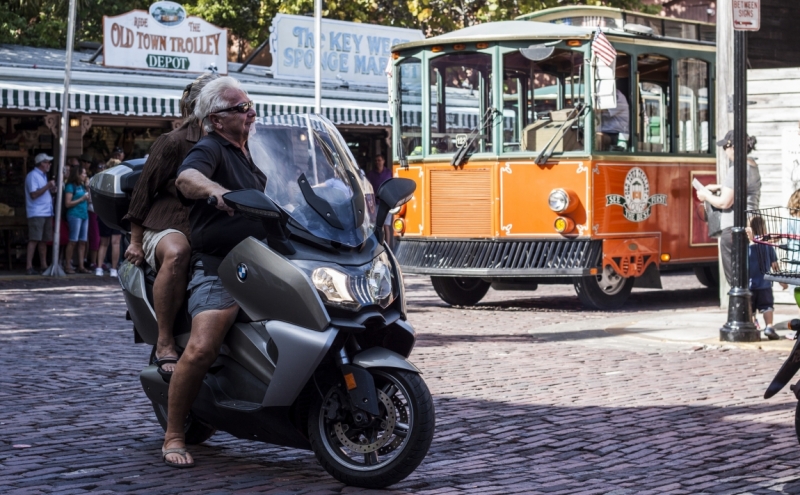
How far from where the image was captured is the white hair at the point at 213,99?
537cm

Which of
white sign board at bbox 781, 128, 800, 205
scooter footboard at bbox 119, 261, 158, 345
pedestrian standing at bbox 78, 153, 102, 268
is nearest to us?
scooter footboard at bbox 119, 261, 158, 345

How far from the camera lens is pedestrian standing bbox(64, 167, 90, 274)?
711 inches

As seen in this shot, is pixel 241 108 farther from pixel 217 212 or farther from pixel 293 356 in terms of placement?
pixel 293 356

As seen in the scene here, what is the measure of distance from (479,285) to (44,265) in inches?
288

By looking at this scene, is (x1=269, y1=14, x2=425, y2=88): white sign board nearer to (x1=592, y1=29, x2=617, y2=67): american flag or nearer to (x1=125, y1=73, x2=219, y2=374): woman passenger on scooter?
(x1=592, y1=29, x2=617, y2=67): american flag

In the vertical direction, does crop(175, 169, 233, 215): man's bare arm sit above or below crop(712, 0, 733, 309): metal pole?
below

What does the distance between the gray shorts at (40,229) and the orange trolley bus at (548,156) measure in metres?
6.17

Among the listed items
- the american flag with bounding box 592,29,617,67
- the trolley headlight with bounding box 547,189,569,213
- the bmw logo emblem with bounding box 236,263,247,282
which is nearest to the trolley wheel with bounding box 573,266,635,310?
the trolley headlight with bounding box 547,189,569,213

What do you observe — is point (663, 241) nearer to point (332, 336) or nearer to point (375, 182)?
point (375, 182)

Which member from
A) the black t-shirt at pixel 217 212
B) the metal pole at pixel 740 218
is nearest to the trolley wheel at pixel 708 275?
the metal pole at pixel 740 218

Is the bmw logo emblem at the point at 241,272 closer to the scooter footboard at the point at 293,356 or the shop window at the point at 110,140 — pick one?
the scooter footboard at the point at 293,356

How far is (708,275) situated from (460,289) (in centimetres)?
372

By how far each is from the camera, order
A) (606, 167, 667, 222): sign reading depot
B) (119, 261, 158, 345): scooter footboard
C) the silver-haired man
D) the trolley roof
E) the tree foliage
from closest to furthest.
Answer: the silver-haired man < (119, 261, 158, 345): scooter footboard < the trolley roof < (606, 167, 667, 222): sign reading depot < the tree foliage

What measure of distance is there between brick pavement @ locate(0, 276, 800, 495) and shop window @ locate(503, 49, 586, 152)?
2.67 m
